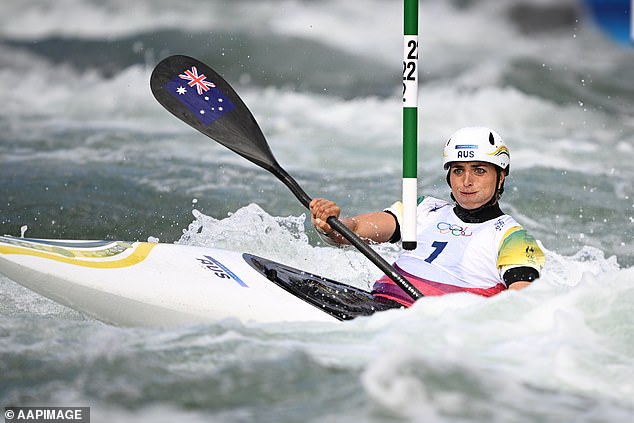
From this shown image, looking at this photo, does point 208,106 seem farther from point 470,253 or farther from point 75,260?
point 470,253

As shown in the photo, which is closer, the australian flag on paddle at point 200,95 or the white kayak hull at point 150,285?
the white kayak hull at point 150,285

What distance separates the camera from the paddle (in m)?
4.09

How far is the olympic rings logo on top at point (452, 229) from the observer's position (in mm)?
3498

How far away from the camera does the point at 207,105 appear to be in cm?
420

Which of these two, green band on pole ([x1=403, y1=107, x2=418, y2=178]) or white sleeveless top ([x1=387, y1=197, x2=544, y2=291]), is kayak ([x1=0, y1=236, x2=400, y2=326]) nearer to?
white sleeveless top ([x1=387, y1=197, x2=544, y2=291])

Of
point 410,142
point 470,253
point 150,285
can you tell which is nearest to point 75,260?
point 150,285

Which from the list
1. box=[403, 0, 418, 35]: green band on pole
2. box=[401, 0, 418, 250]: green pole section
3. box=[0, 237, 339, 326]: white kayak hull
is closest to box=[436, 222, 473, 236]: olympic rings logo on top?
box=[401, 0, 418, 250]: green pole section

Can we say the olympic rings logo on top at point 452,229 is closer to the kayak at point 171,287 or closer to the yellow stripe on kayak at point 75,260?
the kayak at point 171,287

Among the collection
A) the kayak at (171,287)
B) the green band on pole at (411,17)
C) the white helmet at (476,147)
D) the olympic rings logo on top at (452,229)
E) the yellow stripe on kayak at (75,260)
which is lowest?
the kayak at (171,287)

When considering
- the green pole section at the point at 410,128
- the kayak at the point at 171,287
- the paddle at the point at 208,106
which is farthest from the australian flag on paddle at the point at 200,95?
the green pole section at the point at 410,128

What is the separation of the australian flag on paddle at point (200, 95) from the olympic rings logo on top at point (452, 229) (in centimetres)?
118

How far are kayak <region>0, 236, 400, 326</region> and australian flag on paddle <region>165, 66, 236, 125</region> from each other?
721 millimetres

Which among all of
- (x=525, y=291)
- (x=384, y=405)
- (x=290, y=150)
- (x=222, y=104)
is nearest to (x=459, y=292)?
(x=525, y=291)

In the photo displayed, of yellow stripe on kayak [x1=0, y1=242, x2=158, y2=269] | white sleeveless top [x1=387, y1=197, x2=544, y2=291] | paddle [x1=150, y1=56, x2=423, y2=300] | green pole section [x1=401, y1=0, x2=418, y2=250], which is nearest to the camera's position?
white sleeveless top [x1=387, y1=197, x2=544, y2=291]
